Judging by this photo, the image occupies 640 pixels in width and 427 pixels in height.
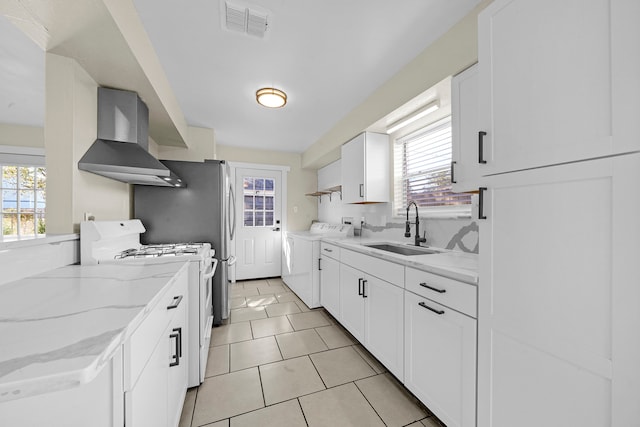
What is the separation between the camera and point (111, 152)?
1.63 m

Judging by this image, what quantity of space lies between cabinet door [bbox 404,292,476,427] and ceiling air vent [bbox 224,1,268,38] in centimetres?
198

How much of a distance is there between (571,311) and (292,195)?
416cm

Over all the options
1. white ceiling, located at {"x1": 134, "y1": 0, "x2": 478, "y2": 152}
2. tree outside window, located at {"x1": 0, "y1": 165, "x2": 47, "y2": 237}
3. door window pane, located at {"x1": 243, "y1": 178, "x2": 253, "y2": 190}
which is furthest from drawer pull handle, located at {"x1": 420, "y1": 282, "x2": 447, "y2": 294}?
door window pane, located at {"x1": 243, "y1": 178, "x2": 253, "y2": 190}

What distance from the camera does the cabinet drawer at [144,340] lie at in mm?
687

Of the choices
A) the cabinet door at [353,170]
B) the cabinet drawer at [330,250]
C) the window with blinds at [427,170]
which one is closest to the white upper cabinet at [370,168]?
the cabinet door at [353,170]

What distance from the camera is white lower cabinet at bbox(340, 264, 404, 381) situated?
162 centimetres

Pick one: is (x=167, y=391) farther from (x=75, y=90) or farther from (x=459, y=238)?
(x=459, y=238)

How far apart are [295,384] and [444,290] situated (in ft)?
4.03

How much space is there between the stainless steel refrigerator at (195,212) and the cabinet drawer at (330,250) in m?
1.04

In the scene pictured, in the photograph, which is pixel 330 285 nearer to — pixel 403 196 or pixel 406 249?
pixel 406 249

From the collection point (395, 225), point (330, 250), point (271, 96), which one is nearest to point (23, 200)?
point (271, 96)

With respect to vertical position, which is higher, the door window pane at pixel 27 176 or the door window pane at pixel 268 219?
the door window pane at pixel 27 176

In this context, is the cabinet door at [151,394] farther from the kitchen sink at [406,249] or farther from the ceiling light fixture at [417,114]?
the ceiling light fixture at [417,114]

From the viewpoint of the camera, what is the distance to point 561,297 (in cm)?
81
